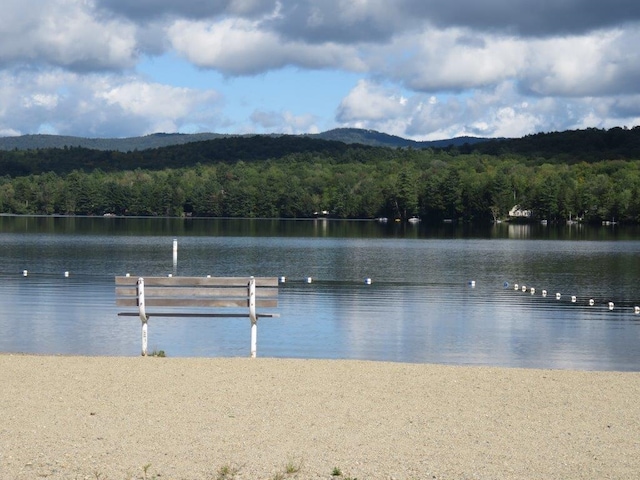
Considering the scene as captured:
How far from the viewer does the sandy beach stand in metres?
8.90

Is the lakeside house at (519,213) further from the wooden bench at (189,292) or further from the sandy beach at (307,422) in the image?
the sandy beach at (307,422)

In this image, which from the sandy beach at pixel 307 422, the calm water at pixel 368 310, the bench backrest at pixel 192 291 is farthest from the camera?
the calm water at pixel 368 310

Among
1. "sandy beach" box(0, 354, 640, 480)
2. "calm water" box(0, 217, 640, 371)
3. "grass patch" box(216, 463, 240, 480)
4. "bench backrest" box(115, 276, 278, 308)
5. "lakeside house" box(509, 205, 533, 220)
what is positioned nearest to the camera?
"grass patch" box(216, 463, 240, 480)

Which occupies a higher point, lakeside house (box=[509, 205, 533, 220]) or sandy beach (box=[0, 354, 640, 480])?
lakeside house (box=[509, 205, 533, 220])

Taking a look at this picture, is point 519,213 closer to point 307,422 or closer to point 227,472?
point 307,422

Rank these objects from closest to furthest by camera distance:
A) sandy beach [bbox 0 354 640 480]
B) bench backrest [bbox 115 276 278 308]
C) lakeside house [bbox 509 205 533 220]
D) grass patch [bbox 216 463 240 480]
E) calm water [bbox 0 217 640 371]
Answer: grass patch [bbox 216 463 240 480] → sandy beach [bbox 0 354 640 480] → bench backrest [bbox 115 276 278 308] → calm water [bbox 0 217 640 371] → lakeside house [bbox 509 205 533 220]

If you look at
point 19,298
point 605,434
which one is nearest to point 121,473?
point 605,434

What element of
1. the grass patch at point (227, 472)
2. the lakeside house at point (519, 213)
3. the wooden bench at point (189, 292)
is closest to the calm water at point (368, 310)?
the wooden bench at point (189, 292)

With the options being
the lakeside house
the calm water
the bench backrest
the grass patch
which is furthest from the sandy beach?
the lakeside house

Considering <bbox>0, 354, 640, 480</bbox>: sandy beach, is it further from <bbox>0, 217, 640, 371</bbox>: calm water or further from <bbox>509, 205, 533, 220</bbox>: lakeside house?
<bbox>509, 205, 533, 220</bbox>: lakeside house

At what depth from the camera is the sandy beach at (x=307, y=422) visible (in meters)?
8.90

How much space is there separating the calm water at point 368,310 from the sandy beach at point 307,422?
6.23 m

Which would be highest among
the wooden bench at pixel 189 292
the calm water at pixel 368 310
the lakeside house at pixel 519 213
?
the lakeside house at pixel 519 213

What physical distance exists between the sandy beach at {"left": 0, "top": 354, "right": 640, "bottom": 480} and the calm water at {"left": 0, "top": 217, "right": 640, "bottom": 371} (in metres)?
6.23
